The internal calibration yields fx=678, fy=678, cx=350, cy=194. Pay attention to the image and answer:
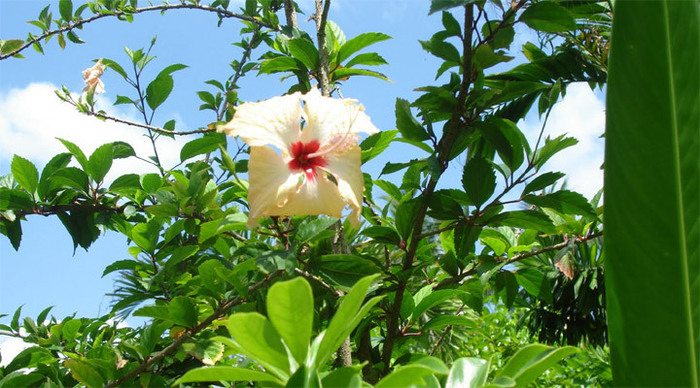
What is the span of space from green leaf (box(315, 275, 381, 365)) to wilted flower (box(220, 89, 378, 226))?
38 centimetres

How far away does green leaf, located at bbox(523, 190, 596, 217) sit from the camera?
3.67 feet

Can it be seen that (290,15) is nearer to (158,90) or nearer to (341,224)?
(158,90)

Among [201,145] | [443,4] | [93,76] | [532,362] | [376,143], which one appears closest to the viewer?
[532,362]

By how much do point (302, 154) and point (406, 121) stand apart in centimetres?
23

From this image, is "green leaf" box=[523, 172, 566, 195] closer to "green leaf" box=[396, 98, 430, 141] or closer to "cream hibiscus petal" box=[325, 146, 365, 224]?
"green leaf" box=[396, 98, 430, 141]

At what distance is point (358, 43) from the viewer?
1322 millimetres

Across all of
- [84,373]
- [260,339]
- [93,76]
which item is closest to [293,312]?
[260,339]

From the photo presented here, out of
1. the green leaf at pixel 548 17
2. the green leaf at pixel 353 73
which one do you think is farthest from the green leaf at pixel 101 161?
the green leaf at pixel 548 17

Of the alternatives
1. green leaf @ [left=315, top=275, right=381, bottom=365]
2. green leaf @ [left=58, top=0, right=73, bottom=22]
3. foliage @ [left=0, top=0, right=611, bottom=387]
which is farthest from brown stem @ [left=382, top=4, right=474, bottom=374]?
green leaf @ [left=58, top=0, right=73, bottom=22]

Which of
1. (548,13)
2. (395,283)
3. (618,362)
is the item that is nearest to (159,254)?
(395,283)

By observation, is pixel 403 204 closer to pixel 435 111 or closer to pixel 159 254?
pixel 435 111

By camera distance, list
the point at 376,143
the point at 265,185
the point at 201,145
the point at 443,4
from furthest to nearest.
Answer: the point at 201,145
the point at 376,143
the point at 443,4
the point at 265,185

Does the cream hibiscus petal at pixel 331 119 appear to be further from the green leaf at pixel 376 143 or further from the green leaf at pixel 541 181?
the green leaf at pixel 541 181

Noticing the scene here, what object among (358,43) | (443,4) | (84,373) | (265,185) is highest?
(358,43)
